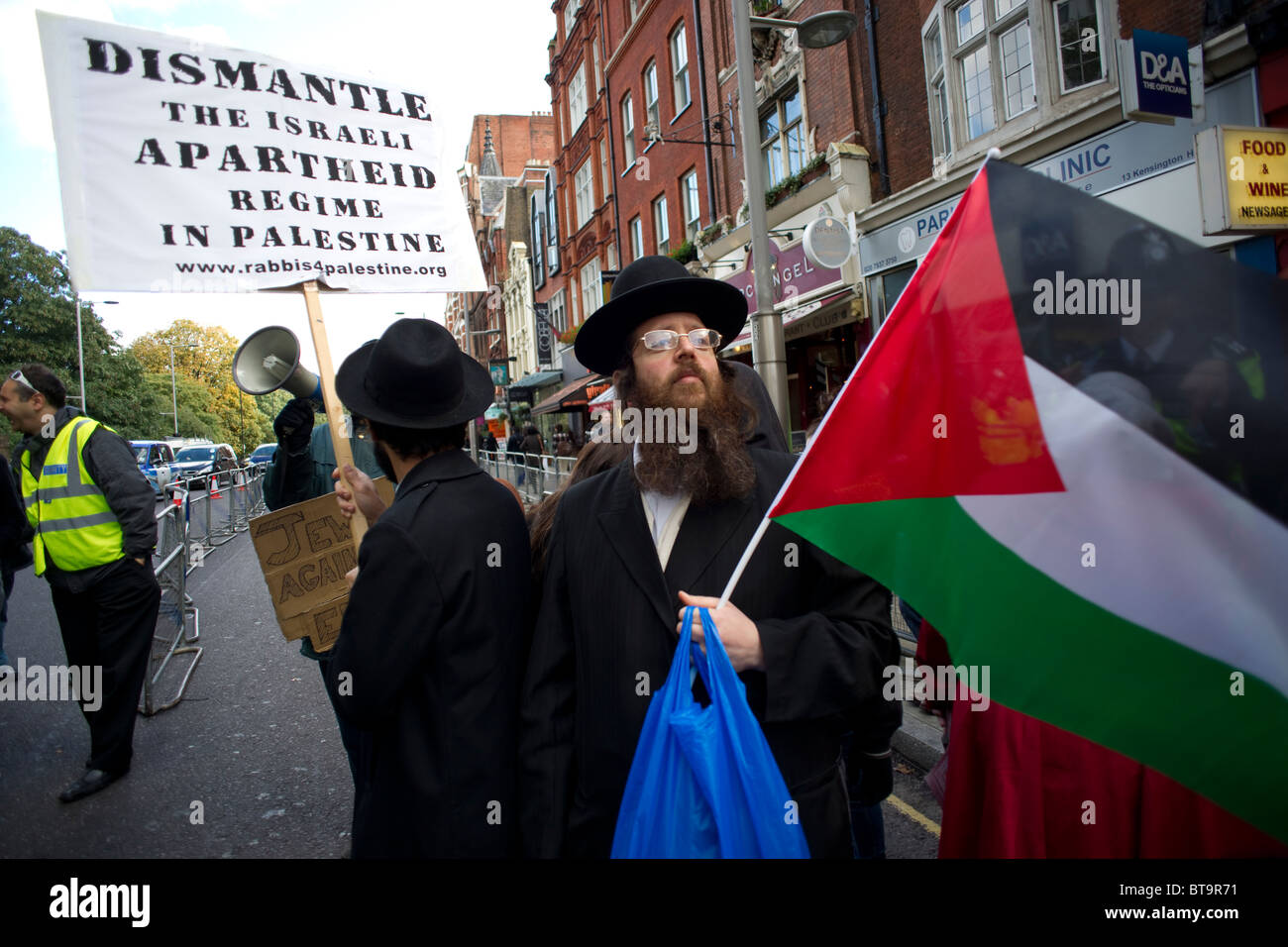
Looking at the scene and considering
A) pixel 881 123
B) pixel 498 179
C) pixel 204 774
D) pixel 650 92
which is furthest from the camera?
pixel 498 179

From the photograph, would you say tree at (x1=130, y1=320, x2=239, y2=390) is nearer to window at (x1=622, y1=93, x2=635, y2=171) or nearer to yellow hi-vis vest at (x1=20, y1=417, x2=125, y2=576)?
window at (x1=622, y1=93, x2=635, y2=171)

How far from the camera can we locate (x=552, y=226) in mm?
35469

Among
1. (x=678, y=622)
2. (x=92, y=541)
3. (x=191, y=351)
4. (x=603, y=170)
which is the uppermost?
(x=191, y=351)

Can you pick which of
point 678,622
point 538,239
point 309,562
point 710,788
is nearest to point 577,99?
point 538,239

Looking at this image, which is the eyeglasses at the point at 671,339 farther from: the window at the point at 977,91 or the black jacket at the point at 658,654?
the window at the point at 977,91

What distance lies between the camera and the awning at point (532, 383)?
3391 cm

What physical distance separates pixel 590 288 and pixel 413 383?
29774mm

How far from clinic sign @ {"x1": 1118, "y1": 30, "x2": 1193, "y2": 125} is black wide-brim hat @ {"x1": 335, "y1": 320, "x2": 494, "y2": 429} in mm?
7333

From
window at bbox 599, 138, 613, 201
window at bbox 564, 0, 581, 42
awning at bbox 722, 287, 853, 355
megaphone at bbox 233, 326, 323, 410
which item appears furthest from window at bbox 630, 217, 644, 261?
megaphone at bbox 233, 326, 323, 410

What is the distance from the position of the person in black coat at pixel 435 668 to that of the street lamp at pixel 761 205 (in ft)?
18.1

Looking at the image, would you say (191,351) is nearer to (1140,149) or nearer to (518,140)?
(518,140)

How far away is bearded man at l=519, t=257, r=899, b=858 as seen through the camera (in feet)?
5.44
